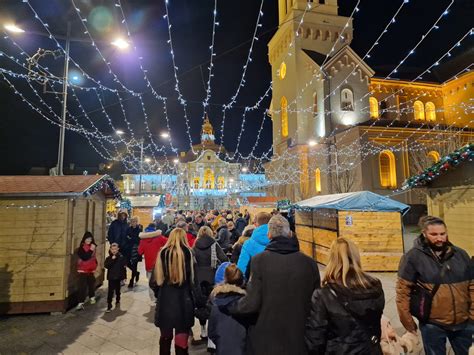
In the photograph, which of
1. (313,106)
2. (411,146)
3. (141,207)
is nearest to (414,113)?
(411,146)

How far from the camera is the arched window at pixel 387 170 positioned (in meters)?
22.9

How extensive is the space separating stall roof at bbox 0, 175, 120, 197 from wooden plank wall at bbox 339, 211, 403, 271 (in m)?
7.62

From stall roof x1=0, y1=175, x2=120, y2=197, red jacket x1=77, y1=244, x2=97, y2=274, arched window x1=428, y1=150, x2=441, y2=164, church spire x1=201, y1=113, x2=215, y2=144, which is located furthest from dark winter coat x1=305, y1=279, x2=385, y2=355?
church spire x1=201, y1=113, x2=215, y2=144

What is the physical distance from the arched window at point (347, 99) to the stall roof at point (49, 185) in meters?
24.2

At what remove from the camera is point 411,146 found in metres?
23.2

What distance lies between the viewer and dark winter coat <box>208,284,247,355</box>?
2.99m

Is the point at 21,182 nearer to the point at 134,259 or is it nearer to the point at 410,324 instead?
the point at 134,259

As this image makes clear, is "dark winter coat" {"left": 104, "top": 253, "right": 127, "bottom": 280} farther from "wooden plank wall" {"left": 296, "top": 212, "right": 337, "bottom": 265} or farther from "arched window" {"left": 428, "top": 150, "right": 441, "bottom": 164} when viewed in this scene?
"arched window" {"left": 428, "top": 150, "right": 441, "bottom": 164}

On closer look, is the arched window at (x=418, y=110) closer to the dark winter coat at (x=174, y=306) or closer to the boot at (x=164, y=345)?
the dark winter coat at (x=174, y=306)

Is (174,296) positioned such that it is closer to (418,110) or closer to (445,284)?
(445,284)

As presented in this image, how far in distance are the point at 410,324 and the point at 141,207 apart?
19.9m

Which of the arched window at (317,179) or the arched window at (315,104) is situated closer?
the arched window at (317,179)

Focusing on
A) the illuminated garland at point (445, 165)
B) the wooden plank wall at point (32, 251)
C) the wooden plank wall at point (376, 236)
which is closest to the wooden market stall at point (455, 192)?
the illuminated garland at point (445, 165)

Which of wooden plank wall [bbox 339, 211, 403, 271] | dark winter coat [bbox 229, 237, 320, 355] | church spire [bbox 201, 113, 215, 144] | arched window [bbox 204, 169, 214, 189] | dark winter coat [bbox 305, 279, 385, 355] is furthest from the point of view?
church spire [bbox 201, 113, 215, 144]
